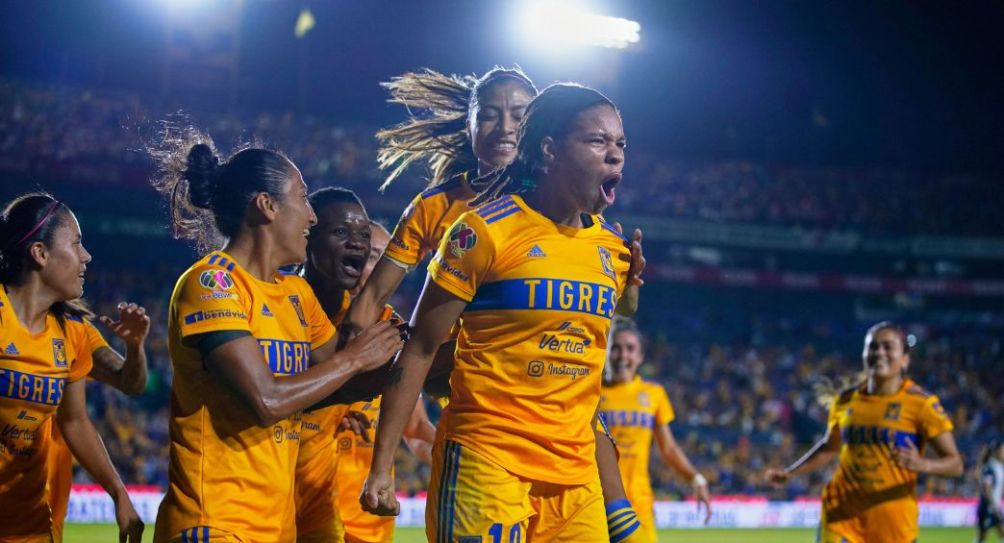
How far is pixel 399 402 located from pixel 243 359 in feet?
2.02

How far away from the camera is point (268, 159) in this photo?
4.09m

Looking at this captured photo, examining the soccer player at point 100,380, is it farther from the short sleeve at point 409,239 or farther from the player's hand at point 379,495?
the player's hand at point 379,495

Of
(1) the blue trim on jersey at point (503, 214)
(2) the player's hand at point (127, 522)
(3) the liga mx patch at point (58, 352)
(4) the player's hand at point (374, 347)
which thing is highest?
(1) the blue trim on jersey at point (503, 214)

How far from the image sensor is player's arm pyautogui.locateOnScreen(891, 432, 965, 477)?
8055 millimetres

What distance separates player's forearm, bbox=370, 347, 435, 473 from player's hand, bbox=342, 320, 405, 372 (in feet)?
0.18

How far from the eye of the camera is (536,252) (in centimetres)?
394

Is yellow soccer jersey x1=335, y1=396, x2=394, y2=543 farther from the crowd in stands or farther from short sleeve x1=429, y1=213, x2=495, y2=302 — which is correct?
the crowd in stands

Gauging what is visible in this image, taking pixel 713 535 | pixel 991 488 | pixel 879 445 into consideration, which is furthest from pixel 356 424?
pixel 713 535

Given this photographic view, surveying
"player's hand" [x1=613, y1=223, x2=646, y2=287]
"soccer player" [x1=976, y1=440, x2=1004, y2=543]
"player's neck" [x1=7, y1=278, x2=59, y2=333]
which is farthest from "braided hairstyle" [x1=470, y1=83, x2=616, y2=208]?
"soccer player" [x1=976, y1=440, x2=1004, y2=543]

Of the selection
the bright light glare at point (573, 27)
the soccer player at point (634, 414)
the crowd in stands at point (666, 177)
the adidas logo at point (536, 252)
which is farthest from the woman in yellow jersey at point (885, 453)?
the bright light glare at point (573, 27)

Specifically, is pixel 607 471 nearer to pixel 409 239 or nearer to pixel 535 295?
pixel 535 295

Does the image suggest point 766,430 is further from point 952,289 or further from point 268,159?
point 268,159

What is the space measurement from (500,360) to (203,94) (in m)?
27.5

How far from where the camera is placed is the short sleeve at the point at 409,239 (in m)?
4.88
